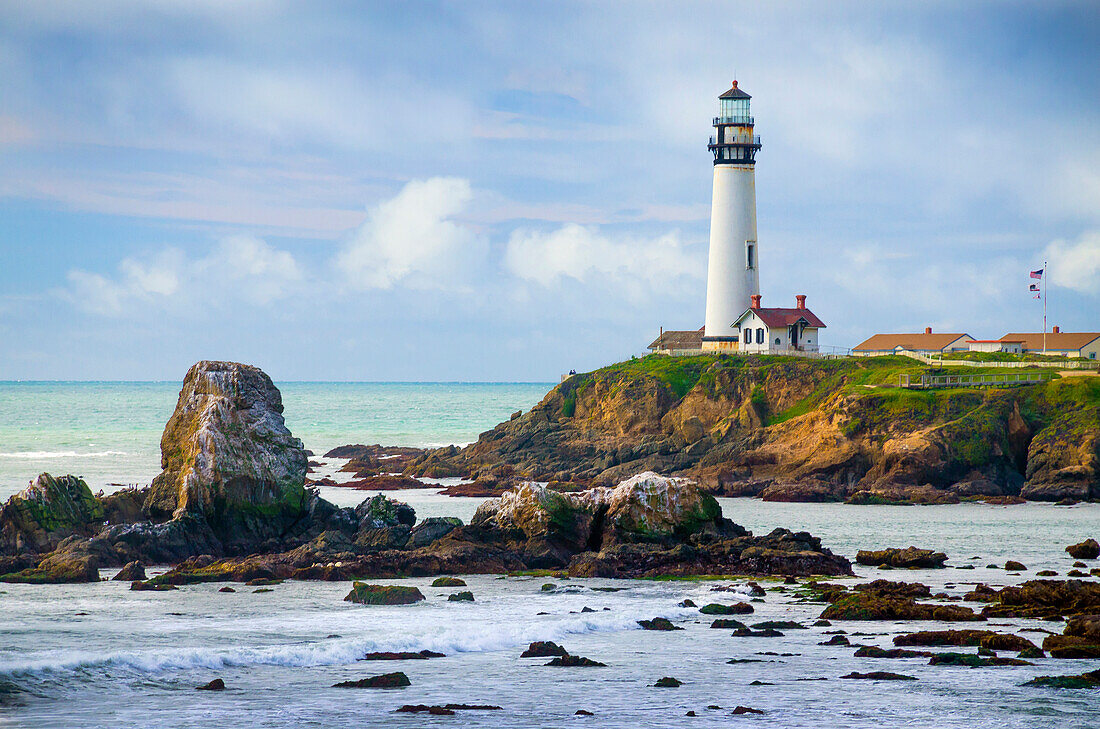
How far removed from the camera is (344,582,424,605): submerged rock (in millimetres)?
25156

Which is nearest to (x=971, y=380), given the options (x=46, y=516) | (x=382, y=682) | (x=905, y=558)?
(x=905, y=558)

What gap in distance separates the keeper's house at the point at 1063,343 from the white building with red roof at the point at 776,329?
18.9 meters

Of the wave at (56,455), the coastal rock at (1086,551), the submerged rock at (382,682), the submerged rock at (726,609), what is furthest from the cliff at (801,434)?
the submerged rock at (382,682)

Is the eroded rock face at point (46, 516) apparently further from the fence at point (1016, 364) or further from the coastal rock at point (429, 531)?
the fence at point (1016, 364)

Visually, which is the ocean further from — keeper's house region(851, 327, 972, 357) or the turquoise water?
keeper's house region(851, 327, 972, 357)

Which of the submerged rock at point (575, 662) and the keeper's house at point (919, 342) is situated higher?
the keeper's house at point (919, 342)

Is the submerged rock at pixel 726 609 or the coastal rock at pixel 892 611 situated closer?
the coastal rock at pixel 892 611

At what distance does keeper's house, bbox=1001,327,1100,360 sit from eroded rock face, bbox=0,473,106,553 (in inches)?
2651

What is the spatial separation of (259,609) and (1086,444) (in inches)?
1523

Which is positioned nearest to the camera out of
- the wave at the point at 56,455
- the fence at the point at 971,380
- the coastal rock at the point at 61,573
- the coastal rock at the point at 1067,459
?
the coastal rock at the point at 61,573

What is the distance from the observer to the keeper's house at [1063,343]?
272ft

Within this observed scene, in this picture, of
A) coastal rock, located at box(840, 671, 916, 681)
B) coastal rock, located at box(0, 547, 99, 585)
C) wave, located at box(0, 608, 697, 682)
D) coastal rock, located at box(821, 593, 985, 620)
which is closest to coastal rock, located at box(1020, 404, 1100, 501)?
coastal rock, located at box(821, 593, 985, 620)

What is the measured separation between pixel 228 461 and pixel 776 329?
147 feet

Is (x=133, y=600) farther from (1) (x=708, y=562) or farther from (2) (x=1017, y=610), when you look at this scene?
(2) (x=1017, y=610)
